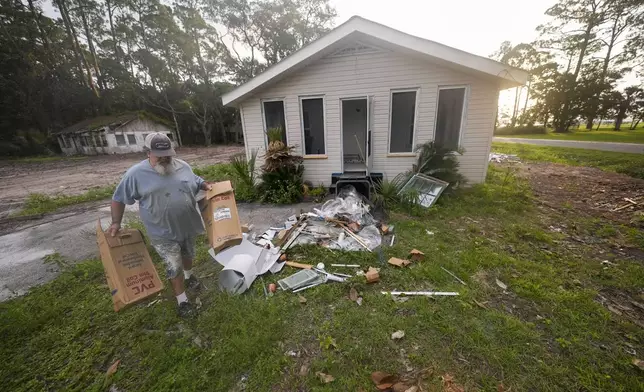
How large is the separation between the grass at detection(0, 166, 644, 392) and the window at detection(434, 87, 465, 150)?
3.58m

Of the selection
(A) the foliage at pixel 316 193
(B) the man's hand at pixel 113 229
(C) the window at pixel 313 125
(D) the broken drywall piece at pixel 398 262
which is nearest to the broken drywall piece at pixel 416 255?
(D) the broken drywall piece at pixel 398 262

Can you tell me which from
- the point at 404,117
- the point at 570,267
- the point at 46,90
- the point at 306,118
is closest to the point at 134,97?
the point at 46,90

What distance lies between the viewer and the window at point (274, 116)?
652 cm

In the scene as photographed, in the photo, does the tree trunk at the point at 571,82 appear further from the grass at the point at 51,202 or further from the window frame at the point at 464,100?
the grass at the point at 51,202

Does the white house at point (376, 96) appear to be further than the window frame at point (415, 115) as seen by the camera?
No

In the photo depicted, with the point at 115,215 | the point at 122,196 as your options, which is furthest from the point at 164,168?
the point at 115,215

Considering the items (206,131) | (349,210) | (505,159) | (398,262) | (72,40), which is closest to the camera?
(398,262)

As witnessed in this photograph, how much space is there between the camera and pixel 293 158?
20.3 feet

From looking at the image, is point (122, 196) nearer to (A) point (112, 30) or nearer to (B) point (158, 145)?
(B) point (158, 145)

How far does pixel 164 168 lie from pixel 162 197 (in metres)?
0.28

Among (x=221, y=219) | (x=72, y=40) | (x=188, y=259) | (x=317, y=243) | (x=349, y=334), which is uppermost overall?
(x=72, y=40)

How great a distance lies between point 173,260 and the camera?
95.7 inches

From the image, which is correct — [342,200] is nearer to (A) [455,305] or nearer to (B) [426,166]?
(B) [426,166]

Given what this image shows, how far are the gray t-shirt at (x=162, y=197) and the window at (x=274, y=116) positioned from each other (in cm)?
446
